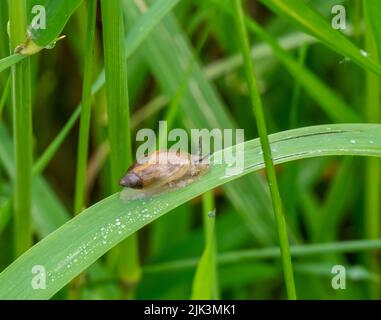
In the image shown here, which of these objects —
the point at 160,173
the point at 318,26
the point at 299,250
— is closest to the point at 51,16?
the point at 160,173

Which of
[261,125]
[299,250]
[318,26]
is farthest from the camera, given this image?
[299,250]

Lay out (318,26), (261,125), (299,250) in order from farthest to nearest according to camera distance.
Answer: (299,250), (318,26), (261,125)

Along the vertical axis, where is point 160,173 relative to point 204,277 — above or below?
above

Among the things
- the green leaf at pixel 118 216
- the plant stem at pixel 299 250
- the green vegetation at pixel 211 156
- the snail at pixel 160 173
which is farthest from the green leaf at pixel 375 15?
the plant stem at pixel 299 250

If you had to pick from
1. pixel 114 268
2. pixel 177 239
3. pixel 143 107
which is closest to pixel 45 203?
pixel 114 268

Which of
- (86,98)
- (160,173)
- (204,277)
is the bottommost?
(204,277)

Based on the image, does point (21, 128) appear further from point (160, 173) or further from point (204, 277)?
point (204, 277)
